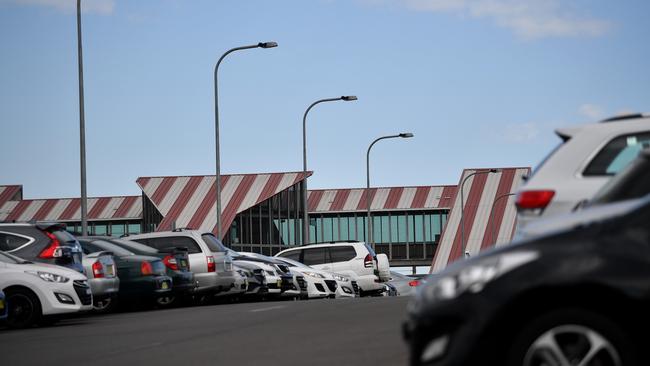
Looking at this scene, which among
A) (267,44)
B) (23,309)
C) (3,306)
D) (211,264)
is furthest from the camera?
(267,44)

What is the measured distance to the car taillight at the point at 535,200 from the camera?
9.68 meters

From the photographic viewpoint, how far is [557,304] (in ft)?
19.5

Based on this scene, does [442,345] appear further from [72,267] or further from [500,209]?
[500,209]

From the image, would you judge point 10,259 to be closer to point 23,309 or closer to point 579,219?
point 23,309

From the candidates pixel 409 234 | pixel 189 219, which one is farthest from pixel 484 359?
pixel 409 234

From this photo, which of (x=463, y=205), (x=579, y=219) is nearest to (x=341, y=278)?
(x=579, y=219)

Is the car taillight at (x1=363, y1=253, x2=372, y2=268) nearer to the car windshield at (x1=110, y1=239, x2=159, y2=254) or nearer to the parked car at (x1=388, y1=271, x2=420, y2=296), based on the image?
the parked car at (x1=388, y1=271, x2=420, y2=296)

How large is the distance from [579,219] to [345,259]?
31321 millimetres

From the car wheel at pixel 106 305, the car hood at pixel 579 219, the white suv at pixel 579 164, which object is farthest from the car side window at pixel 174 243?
the car hood at pixel 579 219

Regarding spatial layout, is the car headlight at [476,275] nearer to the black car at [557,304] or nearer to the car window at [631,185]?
the black car at [557,304]

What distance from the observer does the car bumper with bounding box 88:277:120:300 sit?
846 inches

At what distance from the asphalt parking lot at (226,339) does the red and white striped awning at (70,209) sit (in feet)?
182

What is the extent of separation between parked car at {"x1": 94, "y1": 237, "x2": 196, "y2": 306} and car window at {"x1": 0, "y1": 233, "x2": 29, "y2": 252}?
414cm

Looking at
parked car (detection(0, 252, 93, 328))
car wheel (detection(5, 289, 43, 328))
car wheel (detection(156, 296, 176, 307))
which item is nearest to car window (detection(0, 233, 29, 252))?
parked car (detection(0, 252, 93, 328))
